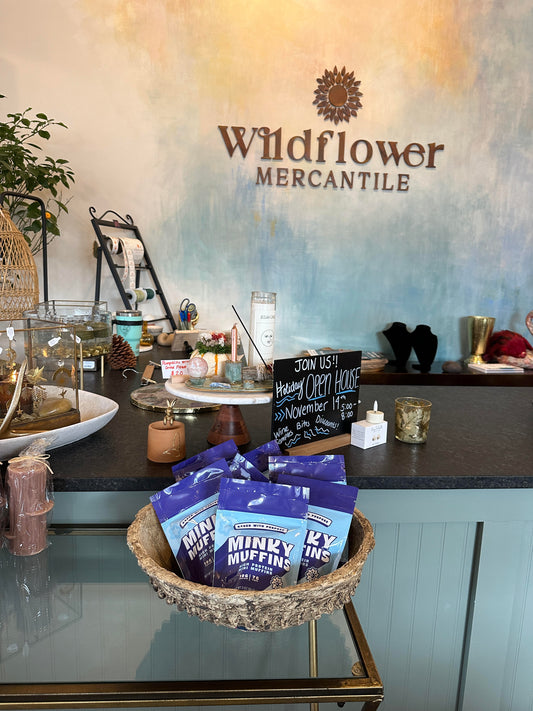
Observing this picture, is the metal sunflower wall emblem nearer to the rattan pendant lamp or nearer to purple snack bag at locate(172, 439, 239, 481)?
the rattan pendant lamp

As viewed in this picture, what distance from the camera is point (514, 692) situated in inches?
51.1

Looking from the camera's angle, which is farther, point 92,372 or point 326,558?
point 92,372

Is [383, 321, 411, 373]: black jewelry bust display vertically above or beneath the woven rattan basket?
above

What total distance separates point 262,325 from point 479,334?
8.05ft

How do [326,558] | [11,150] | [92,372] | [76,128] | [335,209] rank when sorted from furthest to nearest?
[335,209], [76,128], [11,150], [92,372], [326,558]

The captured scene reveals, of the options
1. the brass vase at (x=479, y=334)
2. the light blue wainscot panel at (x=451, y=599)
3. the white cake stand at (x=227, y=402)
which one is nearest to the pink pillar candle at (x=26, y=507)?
the white cake stand at (x=227, y=402)

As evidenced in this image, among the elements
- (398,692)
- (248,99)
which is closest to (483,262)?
(248,99)

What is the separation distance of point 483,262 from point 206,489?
9.97ft

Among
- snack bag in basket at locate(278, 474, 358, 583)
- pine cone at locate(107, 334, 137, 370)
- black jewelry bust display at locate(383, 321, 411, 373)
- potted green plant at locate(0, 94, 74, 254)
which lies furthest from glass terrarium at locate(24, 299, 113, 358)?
black jewelry bust display at locate(383, 321, 411, 373)

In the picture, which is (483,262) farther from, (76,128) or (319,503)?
(319,503)

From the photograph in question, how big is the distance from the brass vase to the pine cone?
219 centimetres

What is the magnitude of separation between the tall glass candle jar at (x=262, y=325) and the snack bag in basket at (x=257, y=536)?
0.51 meters

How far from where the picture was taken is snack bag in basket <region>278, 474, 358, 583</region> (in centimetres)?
78

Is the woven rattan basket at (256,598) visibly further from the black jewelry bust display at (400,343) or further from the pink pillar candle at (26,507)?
the black jewelry bust display at (400,343)
